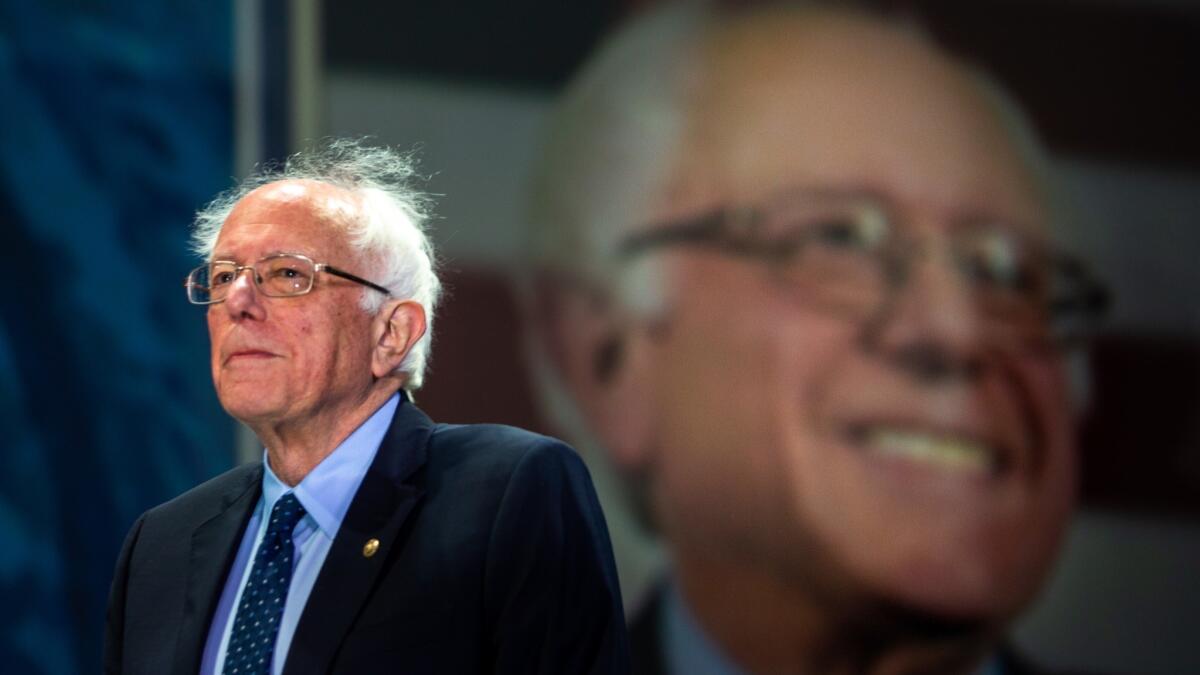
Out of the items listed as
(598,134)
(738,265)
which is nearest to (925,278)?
(738,265)

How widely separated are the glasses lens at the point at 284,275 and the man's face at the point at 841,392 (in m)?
1.58

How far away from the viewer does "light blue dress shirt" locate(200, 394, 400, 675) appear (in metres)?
1.46

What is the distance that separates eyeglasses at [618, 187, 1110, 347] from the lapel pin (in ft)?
5.66

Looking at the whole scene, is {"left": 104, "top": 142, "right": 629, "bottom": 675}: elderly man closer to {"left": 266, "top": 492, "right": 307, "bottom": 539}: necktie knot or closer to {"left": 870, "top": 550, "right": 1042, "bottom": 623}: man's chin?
{"left": 266, "top": 492, "right": 307, "bottom": 539}: necktie knot

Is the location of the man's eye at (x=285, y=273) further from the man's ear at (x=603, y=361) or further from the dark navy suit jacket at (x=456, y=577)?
the man's ear at (x=603, y=361)

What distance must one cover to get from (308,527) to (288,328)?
0.21m

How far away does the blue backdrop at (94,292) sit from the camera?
3266 millimetres

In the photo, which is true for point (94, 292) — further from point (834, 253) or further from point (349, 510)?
point (349, 510)

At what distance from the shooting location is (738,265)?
10.1 ft

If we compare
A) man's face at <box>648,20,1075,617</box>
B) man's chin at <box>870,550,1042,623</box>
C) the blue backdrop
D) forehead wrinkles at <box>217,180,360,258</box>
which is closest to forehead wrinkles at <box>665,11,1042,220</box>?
man's face at <box>648,20,1075,617</box>

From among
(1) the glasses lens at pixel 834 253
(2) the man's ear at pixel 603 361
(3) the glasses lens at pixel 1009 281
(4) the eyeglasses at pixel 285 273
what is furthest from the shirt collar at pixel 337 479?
(3) the glasses lens at pixel 1009 281

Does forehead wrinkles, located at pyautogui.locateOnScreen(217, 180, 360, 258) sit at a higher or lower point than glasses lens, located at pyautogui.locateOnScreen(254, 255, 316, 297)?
higher

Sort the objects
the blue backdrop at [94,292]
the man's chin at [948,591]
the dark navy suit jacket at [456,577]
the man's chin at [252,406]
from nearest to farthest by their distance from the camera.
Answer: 1. the dark navy suit jacket at [456,577]
2. the man's chin at [252,406]
3. the man's chin at [948,591]
4. the blue backdrop at [94,292]

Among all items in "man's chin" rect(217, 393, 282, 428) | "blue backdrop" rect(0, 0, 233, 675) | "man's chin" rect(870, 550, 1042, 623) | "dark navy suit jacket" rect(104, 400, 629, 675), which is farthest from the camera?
"blue backdrop" rect(0, 0, 233, 675)
